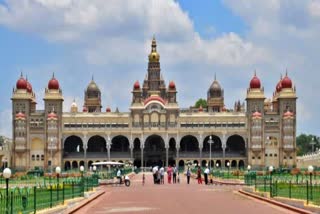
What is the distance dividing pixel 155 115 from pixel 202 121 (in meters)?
6.50

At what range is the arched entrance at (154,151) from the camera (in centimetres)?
10575

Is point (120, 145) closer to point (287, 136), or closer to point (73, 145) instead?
point (73, 145)

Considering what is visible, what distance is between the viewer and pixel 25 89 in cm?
10494

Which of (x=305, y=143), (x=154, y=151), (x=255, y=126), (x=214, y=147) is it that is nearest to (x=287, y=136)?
A: (x=255, y=126)

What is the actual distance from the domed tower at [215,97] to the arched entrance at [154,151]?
1547cm

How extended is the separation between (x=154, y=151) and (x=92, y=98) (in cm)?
2206

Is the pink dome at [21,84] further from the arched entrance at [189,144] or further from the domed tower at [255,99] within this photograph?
the domed tower at [255,99]

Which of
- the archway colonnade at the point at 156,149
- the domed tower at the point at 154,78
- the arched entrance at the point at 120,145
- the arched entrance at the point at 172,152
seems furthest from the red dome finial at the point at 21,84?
the domed tower at the point at 154,78

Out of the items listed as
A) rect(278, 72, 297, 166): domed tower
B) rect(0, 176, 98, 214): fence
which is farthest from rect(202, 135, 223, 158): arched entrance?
rect(0, 176, 98, 214): fence

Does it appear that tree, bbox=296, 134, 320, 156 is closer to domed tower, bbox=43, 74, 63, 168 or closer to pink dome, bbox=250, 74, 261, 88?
pink dome, bbox=250, 74, 261, 88

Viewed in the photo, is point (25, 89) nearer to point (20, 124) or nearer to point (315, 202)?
point (20, 124)

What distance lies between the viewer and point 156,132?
10312 cm

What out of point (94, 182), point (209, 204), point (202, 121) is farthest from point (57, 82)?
point (209, 204)

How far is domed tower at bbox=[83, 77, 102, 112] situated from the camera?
405ft
